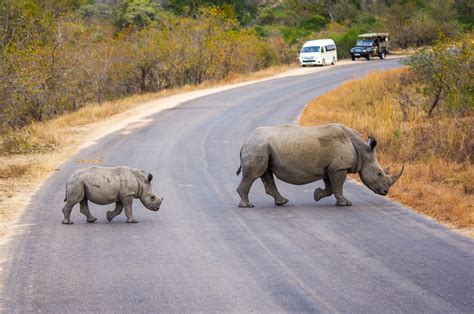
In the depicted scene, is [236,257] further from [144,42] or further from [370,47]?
[370,47]

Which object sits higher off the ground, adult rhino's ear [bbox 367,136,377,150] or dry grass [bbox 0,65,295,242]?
adult rhino's ear [bbox 367,136,377,150]

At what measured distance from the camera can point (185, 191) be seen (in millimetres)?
16156

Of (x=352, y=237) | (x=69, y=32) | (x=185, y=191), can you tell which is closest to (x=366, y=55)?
(x=69, y=32)

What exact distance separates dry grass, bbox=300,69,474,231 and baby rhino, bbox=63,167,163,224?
4561 millimetres

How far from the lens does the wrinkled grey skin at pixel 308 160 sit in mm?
13898

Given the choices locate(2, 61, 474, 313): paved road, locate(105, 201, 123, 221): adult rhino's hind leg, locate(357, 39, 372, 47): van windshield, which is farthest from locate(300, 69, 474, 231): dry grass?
locate(357, 39, 372, 47): van windshield

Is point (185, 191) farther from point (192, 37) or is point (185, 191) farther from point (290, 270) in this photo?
point (192, 37)

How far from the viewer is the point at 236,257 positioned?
10.4 meters

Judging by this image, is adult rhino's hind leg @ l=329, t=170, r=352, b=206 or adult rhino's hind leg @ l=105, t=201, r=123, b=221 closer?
adult rhino's hind leg @ l=105, t=201, r=123, b=221

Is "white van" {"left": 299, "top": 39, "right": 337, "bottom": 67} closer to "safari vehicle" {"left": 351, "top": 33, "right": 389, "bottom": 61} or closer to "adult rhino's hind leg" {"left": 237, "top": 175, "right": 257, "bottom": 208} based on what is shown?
Answer: "safari vehicle" {"left": 351, "top": 33, "right": 389, "bottom": 61}

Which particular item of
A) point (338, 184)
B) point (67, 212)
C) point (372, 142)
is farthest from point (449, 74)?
point (67, 212)

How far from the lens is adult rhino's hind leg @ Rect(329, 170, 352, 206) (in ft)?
45.9

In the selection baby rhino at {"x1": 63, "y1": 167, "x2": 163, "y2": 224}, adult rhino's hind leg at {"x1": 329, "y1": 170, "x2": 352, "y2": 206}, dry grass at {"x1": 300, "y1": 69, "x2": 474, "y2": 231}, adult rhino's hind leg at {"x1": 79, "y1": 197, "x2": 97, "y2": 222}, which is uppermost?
baby rhino at {"x1": 63, "y1": 167, "x2": 163, "y2": 224}

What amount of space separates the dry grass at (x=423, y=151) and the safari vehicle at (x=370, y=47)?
27.5 metres
